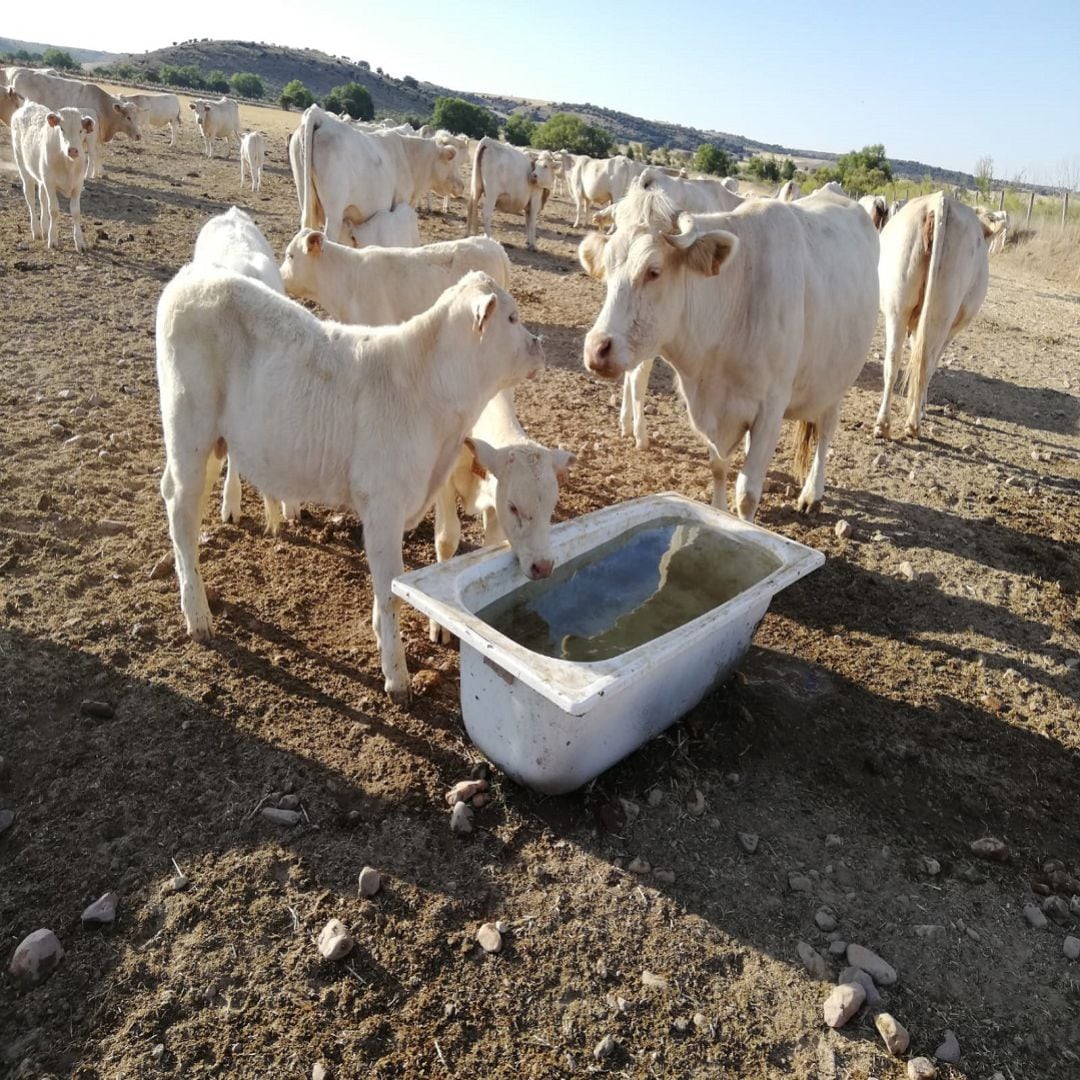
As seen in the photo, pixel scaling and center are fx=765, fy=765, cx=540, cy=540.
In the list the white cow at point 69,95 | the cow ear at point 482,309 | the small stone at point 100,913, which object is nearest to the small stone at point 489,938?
the small stone at point 100,913

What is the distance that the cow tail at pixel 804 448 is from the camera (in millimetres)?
5859

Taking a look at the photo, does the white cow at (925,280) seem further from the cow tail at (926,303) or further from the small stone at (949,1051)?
the small stone at (949,1051)

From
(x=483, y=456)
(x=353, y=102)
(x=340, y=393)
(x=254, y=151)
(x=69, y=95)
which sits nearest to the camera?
(x=340, y=393)

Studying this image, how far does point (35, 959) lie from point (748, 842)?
261 centimetres

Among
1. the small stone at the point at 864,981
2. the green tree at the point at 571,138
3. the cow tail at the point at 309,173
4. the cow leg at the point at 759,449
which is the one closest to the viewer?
the small stone at the point at 864,981

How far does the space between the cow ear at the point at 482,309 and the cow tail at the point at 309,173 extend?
6333 mm

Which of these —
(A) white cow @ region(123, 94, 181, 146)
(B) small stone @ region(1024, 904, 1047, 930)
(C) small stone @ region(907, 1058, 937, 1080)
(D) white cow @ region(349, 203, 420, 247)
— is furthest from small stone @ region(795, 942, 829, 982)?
(A) white cow @ region(123, 94, 181, 146)

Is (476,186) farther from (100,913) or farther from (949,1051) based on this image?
(949,1051)

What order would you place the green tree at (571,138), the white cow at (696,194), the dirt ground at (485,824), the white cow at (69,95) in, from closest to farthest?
the dirt ground at (485,824) < the white cow at (696,194) < the white cow at (69,95) < the green tree at (571,138)

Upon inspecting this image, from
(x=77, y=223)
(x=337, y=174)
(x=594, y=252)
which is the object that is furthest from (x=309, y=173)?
(x=594, y=252)

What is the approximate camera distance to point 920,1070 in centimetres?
237

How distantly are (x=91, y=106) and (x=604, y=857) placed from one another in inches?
907

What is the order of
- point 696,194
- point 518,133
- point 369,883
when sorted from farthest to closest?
1. point 518,133
2. point 696,194
3. point 369,883

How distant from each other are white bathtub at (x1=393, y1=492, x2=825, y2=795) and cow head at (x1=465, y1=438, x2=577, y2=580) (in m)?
0.11
